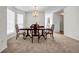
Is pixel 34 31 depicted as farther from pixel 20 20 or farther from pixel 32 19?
pixel 20 20

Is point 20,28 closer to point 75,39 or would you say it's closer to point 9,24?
point 9,24

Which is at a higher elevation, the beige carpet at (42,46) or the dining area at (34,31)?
the dining area at (34,31)

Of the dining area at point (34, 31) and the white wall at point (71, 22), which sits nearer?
the dining area at point (34, 31)

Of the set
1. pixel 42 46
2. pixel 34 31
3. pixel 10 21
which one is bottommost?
pixel 42 46

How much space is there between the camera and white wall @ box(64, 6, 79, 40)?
502 centimetres

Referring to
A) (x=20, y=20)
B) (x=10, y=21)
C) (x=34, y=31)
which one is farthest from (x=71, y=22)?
(x=10, y=21)

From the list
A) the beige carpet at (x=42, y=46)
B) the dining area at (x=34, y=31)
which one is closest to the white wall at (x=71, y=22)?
the beige carpet at (x=42, y=46)

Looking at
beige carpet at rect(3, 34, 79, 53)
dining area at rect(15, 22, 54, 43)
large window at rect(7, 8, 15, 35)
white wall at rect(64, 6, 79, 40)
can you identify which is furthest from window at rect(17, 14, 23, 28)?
white wall at rect(64, 6, 79, 40)

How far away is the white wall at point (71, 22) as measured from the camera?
5.02 metres

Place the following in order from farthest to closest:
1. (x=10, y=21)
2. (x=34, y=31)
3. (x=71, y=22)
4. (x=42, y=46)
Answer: (x=71, y=22)
(x=34, y=31)
(x=42, y=46)
(x=10, y=21)

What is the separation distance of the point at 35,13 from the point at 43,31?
2.68 feet

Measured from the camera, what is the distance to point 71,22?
5.35 m

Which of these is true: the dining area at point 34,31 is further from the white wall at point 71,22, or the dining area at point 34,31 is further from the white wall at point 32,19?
the white wall at point 71,22

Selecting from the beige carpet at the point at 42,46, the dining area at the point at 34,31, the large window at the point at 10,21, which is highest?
the large window at the point at 10,21
